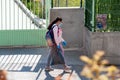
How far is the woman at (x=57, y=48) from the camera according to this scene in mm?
8312

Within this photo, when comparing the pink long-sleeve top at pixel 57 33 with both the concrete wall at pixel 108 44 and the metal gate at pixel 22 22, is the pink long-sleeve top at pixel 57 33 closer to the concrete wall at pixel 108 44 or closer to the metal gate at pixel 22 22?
the concrete wall at pixel 108 44

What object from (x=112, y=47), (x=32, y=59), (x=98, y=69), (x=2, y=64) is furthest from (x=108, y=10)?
(x=98, y=69)

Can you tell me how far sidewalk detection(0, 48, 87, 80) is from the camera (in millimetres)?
8281

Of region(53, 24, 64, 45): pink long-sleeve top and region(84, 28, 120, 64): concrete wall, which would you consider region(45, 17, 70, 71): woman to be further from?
region(84, 28, 120, 64): concrete wall

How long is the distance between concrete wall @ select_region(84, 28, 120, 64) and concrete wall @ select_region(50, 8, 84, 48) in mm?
1525

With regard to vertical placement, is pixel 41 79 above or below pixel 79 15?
below

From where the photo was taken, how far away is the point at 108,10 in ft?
30.1

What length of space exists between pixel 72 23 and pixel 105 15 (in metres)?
1.75

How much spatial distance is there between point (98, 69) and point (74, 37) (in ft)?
30.8

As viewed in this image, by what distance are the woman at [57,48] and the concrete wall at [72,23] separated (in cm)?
179

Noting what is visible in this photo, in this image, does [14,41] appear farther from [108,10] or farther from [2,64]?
[108,10]

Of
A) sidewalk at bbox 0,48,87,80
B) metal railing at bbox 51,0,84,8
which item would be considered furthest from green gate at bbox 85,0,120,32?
metal railing at bbox 51,0,84,8

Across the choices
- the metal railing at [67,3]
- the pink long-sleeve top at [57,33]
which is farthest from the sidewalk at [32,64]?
the metal railing at [67,3]

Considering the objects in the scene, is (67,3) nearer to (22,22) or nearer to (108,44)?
(22,22)
